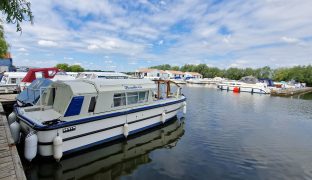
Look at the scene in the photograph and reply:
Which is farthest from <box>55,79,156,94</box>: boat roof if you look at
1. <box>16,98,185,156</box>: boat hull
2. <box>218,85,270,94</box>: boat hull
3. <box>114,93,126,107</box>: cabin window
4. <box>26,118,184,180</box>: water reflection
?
<box>218,85,270,94</box>: boat hull

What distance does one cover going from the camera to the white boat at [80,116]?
8.44 meters

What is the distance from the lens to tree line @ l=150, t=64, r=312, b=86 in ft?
295

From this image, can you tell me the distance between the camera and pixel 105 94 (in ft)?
35.5

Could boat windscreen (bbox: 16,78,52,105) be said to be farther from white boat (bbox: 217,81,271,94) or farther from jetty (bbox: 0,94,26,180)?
white boat (bbox: 217,81,271,94)

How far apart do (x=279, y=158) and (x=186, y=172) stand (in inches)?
208

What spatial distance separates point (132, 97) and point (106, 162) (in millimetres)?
4392

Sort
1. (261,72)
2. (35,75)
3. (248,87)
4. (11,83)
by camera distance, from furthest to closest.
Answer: (261,72)
(248,87)
(11,83)
(35,75)

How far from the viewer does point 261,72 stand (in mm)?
117500

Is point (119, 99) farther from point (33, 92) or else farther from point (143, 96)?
point (33, 92)

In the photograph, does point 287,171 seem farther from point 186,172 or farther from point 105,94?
point 105,94

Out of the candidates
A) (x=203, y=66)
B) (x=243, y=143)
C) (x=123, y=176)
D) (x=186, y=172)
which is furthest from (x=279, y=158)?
(x=203, y=66)

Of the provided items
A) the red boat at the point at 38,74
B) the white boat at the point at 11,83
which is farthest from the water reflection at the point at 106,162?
the white boat at the point at 11,83

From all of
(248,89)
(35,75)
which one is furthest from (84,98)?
(248,89)

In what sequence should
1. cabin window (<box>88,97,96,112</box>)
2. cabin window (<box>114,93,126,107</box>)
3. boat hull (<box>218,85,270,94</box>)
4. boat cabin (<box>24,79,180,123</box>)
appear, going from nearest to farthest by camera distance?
boat cabin (<box>24,79,180,123</box>), cabin window (<box>88,97,96,112</box>), cabin window (<box>114,93,126,107</box>), boat hull (<box>218,85,270,94</box>)
